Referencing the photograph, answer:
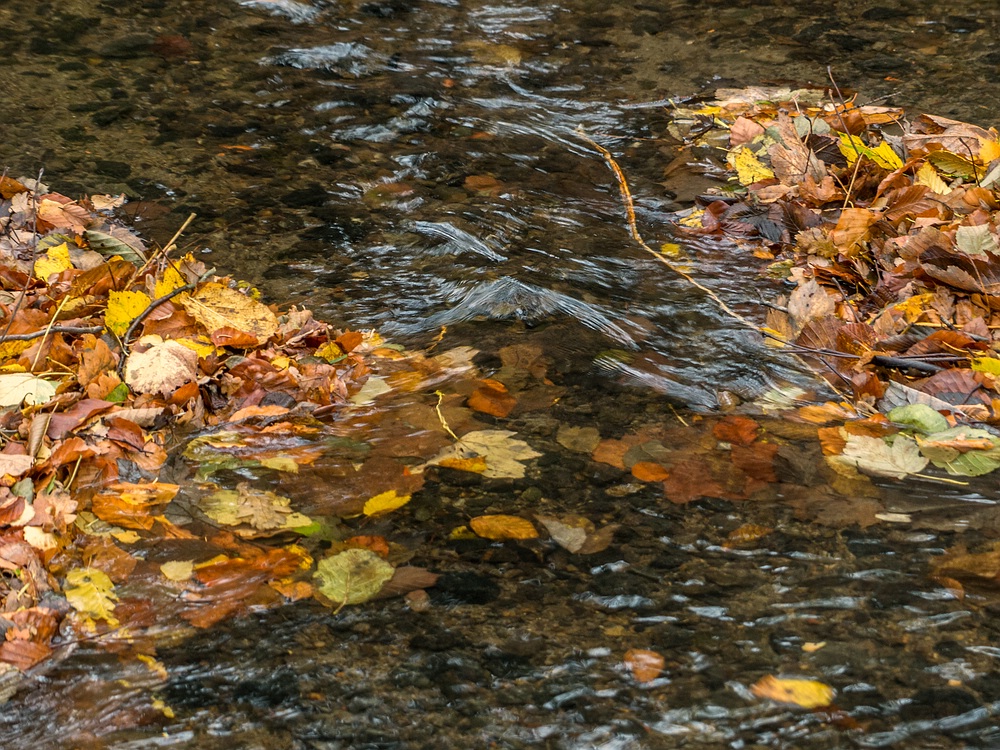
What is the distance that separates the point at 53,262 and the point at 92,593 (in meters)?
1.47

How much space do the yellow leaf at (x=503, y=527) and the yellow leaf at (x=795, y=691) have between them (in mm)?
664

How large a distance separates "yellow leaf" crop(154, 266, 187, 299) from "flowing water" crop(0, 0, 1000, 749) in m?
0.47

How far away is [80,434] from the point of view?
8.28ft

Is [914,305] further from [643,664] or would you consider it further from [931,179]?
[643,664]

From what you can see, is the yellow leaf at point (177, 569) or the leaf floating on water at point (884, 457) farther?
the leaf floating on water at point (884, 457)

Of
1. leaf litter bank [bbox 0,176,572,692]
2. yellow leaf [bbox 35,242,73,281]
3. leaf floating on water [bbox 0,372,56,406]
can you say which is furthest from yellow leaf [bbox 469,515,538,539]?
yellow leaf [bbox 35,242,73,281]

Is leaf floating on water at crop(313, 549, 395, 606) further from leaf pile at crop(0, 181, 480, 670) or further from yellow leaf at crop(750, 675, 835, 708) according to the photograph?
yellow leaf at crop(750, 675, 835, 708)

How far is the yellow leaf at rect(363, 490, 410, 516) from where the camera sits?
2.39 m

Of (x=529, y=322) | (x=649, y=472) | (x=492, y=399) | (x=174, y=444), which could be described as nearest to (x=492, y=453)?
(x=492, y=399)

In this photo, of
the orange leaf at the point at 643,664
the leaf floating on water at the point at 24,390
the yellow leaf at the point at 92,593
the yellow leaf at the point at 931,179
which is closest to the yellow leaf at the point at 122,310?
the leaf floating on water at the point at 24,390

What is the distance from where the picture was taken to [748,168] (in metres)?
4.29

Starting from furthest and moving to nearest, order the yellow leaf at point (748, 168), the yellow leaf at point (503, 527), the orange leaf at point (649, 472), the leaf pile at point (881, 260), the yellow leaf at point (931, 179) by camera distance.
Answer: the yellow leaf at point (748, 168), the yellow leaf at point (931, 179), the leaf pile at point (881, 260), the orange leaf at point (649, 472), the yellow leaf at point (503, 527)

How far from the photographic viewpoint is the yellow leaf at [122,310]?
2859mm

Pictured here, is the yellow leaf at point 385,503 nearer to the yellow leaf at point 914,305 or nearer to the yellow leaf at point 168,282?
the yellow leaf at point 168,282
